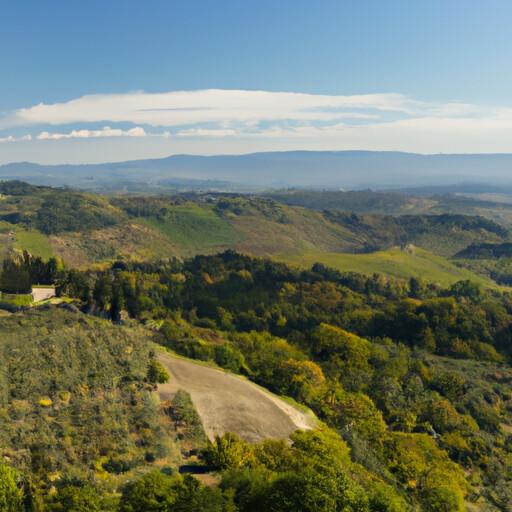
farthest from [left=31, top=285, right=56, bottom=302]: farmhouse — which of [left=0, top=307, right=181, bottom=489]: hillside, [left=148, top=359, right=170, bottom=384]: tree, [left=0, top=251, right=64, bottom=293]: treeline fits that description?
[left=148, top=359, right=170, bottom=384]: tree

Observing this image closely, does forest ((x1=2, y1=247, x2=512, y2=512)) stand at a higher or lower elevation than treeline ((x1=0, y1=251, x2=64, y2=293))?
lower

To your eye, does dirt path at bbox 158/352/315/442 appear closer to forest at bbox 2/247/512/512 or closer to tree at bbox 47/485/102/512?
forest at bbox 2/247/512/512

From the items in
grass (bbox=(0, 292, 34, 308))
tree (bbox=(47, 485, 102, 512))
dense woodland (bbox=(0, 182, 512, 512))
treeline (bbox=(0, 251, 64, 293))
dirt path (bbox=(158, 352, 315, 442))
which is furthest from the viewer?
treeline (bbox=(0, 251, 64, 293))

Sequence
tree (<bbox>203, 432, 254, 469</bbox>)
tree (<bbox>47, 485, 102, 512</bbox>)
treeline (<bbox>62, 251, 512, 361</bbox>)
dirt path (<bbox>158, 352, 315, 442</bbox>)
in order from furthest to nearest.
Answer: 1. treeline (<bbox>62, 251, 512, 361</bbox>)
2. dirt path (<bbox>158, 352, 315, 442</bbox>)
3. tree (<bbox>203, 432, 254, 469</bbox>)
4. tree (<bbox>47, 485, 102, 512</bbox>)

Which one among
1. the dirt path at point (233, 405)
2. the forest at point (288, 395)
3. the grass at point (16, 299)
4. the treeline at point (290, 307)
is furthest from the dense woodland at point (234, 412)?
the dirt path at point (233, 405)

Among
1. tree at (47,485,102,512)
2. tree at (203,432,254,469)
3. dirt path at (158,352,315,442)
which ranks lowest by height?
dirt path at (158,352,315,442)

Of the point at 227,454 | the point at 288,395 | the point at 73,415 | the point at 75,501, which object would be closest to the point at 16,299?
the point at 288,395
